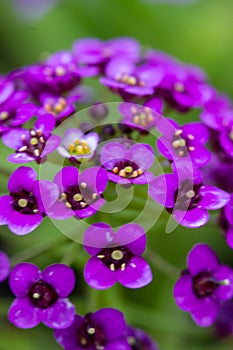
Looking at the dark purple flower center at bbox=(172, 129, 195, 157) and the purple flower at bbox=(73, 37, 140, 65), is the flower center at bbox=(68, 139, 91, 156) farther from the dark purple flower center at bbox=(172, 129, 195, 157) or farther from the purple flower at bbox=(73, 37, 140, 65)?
the purple flower at bbox=(73, 37, 140, 65)

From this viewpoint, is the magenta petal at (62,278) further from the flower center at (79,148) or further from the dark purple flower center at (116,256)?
the flower center at (79,148)

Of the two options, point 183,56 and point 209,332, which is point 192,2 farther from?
point 209,332

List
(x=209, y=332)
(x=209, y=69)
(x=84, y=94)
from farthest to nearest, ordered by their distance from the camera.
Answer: (x=209, y=69), (x=84, y=94), (x=209, y=332)

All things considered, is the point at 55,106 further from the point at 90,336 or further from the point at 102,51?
the point at 90,336


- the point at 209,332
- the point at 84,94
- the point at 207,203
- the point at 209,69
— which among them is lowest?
the point at 209,332

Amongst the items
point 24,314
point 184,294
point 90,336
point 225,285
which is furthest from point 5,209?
point 225,285

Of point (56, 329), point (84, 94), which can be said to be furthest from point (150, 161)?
point (84, 94)

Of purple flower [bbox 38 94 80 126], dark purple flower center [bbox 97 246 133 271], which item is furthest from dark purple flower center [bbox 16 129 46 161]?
dark purple flower center [bbox 97 246 133 271]
